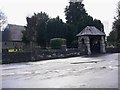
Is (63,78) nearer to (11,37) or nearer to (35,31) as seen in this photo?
(35,31)

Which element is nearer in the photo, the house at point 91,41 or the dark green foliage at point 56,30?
the house at point 91,41

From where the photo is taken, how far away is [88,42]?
4869cm

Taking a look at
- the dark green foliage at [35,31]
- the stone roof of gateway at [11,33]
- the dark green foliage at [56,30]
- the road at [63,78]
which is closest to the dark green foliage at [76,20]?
the dark green foliage at [56,30]

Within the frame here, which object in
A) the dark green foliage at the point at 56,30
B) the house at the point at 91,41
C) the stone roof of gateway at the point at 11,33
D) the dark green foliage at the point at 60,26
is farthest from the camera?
the stone roof of gateway at the point at 11,33

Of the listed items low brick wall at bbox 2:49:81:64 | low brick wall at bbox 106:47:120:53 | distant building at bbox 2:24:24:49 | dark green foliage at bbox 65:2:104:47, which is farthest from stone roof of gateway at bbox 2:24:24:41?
low brick wall at bbox 2:49:81:64

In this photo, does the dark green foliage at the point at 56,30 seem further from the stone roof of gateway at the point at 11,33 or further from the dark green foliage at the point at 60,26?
the stone roof of gateway at the point at 11,33

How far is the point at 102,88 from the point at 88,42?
3764cm

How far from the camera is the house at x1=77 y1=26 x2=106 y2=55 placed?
4809cm

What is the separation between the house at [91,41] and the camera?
48091mm

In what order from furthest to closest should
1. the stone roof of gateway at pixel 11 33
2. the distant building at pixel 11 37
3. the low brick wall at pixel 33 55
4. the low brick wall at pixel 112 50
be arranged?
the stone roof of gateway at pixel 11 33, the distant building at pixel 11 37, the low brick wall at pixel 112 50, the low brick wall at pixel 33 55

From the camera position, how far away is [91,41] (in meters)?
52.5

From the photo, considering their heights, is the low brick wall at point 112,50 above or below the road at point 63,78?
above

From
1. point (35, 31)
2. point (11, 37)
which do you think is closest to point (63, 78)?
point (35, 31)

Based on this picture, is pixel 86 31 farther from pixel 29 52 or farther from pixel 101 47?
pixel 29 52
